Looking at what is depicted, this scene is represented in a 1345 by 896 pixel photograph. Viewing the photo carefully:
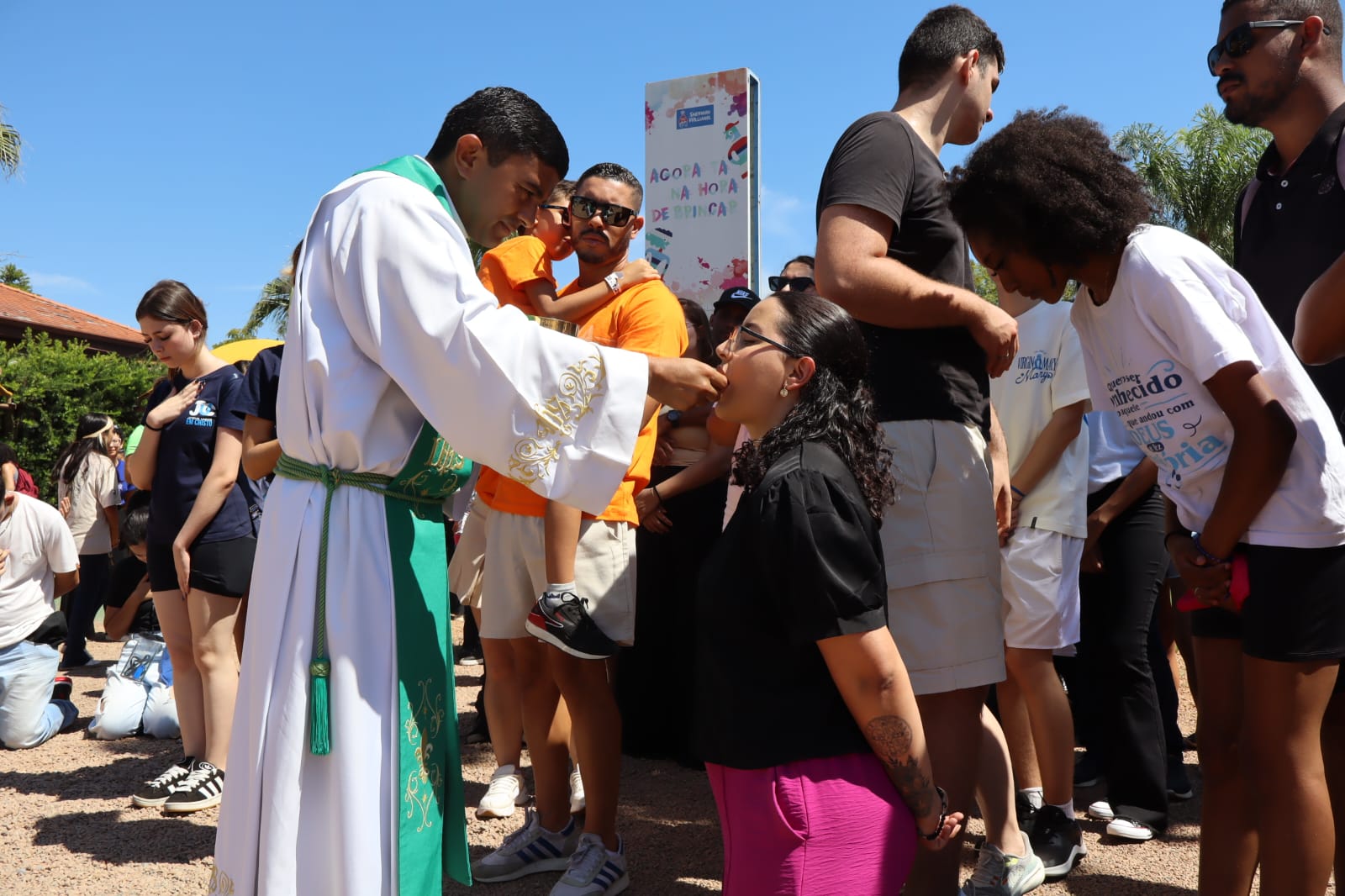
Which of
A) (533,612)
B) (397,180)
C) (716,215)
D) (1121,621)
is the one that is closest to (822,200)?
(397,180)

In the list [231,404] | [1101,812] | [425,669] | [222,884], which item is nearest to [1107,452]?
[1101,812]

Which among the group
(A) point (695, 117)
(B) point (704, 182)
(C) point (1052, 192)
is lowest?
(C) point (1052, 192)

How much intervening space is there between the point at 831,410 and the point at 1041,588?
1982 millimetres

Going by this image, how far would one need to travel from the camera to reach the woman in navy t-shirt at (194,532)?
15.6 ft

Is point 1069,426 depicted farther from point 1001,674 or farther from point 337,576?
point 337,576

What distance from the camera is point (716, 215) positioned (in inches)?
312

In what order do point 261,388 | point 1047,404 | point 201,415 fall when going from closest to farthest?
point 1047,404 → point 261,388 → point 201,415

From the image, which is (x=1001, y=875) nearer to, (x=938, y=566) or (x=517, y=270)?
(x=938, y=566)

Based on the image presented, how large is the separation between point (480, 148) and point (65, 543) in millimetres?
5859

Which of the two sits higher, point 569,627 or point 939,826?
point 569,627

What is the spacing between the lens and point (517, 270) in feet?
14.4

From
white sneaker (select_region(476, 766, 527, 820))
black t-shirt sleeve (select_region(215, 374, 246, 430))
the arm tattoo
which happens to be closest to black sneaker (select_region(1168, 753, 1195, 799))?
white sneaker (select_region(476, 766, 527, 820))

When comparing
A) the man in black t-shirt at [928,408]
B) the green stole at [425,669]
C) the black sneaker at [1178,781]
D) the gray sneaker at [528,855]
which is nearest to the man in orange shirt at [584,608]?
the gray sneaker at [528,855]

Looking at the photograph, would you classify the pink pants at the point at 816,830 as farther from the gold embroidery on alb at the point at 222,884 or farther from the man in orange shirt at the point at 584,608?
the man in orange shirt at the point at 584,608
